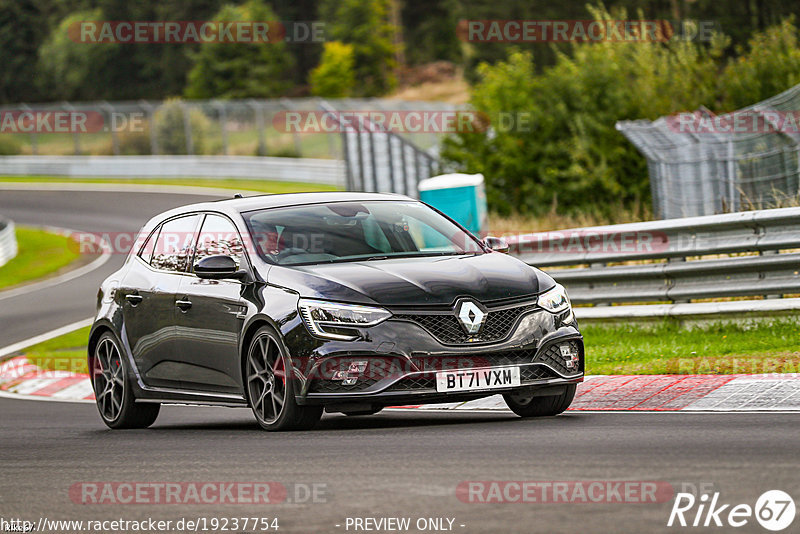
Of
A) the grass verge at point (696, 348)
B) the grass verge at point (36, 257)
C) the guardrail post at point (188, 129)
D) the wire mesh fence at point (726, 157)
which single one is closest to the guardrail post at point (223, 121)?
the guardrail post at point (188, 129)

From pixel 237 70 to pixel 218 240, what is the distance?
83127 millimetres

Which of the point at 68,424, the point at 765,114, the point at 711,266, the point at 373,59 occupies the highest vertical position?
the point at 373,59

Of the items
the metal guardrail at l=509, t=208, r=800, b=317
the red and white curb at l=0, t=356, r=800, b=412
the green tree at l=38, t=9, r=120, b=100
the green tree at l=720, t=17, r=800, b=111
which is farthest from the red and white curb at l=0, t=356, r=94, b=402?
the green tree at l=38, t=9, r=120, b=100

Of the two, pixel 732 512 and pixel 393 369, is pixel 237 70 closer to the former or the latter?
pixel 393 369

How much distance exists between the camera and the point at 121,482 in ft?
23.5

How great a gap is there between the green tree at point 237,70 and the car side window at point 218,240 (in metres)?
81.2

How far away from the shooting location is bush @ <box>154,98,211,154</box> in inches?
2205

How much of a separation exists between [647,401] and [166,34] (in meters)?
101

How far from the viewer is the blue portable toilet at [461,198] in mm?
18531

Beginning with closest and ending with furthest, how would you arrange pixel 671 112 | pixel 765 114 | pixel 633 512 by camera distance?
pixel 633 512, pixel 765 114, pixel 671 112

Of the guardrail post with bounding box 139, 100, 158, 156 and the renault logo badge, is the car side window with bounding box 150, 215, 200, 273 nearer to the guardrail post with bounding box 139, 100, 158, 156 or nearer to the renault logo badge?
the renault logo badge

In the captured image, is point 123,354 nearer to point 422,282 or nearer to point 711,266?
point 422,282

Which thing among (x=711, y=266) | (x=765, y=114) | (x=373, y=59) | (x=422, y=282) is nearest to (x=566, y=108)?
(x=765, y=114)

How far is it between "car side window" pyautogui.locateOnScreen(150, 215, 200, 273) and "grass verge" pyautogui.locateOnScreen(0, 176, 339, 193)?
32.5 meters
